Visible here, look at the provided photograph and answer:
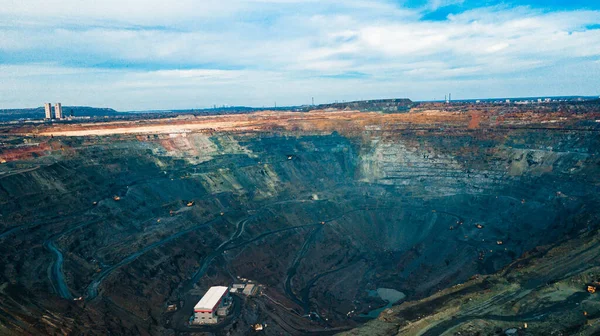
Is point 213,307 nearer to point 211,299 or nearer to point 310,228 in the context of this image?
point 211,299

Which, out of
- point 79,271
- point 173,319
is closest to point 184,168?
point 79,271

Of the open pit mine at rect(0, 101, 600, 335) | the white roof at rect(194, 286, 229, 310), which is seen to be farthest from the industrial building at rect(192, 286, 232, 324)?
the open pit mine at rect(0, 101, 600, 335)

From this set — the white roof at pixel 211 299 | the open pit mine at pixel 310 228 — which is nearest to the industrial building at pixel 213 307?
the white roof at pixel 211 299

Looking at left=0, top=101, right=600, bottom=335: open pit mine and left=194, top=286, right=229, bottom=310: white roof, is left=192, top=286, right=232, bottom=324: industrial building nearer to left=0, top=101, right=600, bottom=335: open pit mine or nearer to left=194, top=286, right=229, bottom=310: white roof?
left=194, top=286, right=229, bottom=310: white roof

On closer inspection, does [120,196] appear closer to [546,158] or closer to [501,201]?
[501,201]

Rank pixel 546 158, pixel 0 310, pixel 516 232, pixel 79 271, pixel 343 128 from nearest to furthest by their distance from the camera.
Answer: pixel 0 310, pixel 79 271, pixel 516 232, pixel 546 158, pixel 343 128

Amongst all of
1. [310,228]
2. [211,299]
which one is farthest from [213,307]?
[310,228]

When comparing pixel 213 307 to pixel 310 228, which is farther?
pixel 310 228
